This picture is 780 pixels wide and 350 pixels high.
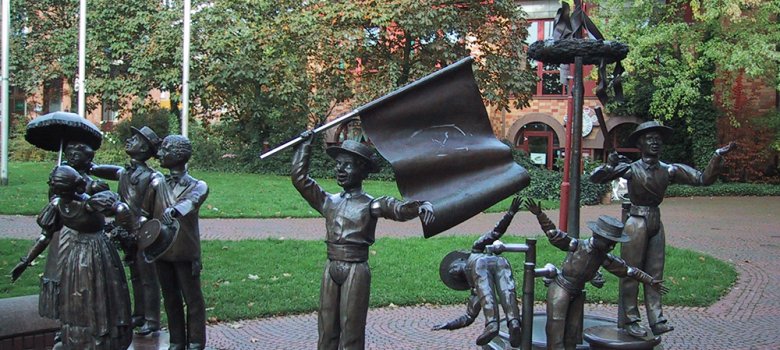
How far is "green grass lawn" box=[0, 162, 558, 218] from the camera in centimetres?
1609

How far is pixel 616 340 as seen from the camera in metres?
6.46

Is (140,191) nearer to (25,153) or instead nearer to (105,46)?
(105,46)

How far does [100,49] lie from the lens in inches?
→ 1050

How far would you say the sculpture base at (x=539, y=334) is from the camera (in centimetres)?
591

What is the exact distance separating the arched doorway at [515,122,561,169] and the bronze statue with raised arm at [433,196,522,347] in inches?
988

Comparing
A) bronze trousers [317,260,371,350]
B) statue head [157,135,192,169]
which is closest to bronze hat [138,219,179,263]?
statue head [157,135,192,169]

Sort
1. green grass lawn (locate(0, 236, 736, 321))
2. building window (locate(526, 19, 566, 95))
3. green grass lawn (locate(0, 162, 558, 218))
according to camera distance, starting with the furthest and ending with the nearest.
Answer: building window (locate(526, 19, 566, 95)), green grass lawn (locate(0, 162, 558, 218)), green grass lawn (locate(0, 236, 736, 321))

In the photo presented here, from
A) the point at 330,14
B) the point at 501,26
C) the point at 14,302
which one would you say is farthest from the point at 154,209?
the point at 501,26

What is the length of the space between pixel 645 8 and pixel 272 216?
14.0 metres

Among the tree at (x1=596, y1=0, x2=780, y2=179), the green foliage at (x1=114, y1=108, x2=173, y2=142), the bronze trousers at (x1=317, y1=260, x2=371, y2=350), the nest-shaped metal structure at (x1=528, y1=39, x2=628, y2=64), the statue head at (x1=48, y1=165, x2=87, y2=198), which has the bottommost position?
the bronze trousers at (x1=317, y1=260, x2=371, y2=350)

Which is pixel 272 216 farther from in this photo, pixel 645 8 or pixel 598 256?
pixel 645 8

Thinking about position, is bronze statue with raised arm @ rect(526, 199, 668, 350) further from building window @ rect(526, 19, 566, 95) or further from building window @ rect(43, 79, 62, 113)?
building window @ rect(43, 79, 62, 113)

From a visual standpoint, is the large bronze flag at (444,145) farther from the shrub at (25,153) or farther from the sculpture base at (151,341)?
the shrub at (25,153)

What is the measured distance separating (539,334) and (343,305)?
2349mm
